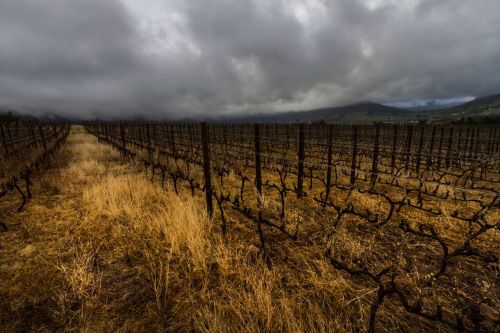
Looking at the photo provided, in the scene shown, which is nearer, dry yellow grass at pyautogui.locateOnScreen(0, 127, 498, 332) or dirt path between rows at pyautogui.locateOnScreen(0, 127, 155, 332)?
dry yellow grass at pyautogui.locateOnScreen(0, 127, 498, 332)

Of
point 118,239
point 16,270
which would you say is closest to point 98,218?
point 118,239

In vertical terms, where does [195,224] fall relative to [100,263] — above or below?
above

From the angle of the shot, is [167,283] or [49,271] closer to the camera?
[167,283]

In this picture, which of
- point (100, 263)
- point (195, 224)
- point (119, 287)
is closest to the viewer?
point (119, 287)

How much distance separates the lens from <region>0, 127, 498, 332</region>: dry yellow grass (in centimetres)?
250

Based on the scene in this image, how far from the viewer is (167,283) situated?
9.66ft

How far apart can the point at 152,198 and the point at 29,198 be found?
346 centimetres

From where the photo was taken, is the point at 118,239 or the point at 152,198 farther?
the point at 152,198

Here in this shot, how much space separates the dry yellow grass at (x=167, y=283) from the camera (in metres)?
2.50

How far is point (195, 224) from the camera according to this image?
416 centimetres

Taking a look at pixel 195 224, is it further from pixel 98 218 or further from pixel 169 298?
pixel 98 218

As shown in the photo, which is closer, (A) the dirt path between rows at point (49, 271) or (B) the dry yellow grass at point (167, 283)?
(B) the dry yellow grass at point (167, 283)

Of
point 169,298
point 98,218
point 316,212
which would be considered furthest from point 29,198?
point 316,212

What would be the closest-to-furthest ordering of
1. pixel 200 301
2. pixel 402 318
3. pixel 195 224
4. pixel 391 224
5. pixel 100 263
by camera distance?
1. pixel 402 318
2. pixel 200 301
3. pixel 100 263
4. pixel 195 224
5. pixel 391 224
